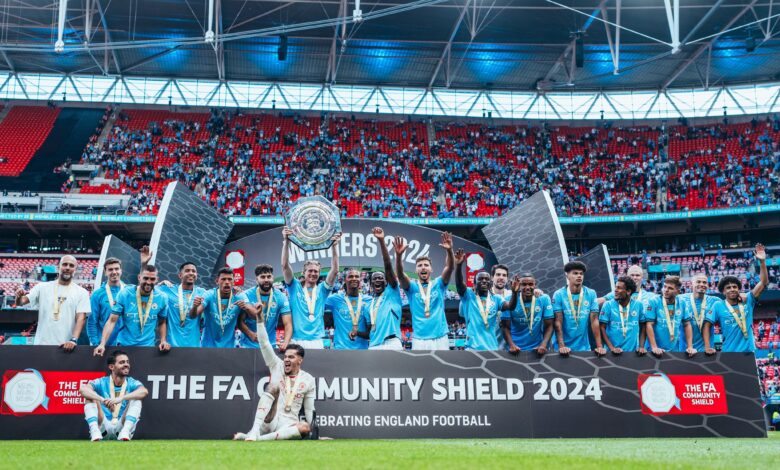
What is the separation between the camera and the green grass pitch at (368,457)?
493cm

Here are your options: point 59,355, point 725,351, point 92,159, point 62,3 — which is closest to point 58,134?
point 92,159

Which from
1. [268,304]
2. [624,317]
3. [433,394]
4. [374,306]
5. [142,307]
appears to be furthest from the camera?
[374,306]

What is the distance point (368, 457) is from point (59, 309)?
18.3 feet

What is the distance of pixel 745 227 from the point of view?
129 ft

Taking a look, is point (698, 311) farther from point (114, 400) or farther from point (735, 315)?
point (114, 400)

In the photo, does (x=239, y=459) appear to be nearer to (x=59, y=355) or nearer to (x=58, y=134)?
(x=59, y=355)

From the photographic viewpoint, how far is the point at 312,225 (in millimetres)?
12195

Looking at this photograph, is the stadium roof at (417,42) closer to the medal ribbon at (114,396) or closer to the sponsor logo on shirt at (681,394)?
the medal ribbon at (114,396)

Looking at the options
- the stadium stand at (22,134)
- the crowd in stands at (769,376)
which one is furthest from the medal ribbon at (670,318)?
the stadium stand at (22,134)

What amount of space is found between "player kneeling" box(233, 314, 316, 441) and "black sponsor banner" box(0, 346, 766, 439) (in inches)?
19.8

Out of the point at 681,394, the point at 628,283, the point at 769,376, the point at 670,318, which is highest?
the point at 628,283

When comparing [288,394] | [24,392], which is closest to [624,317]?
[288,394]

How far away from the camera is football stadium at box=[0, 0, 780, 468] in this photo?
861 centimetres

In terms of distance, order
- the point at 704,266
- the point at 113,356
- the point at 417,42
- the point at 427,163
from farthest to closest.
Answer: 1. the point at 427,163
2. the point at 417,42
3. the point at 704,266
4. the point at 113,356
